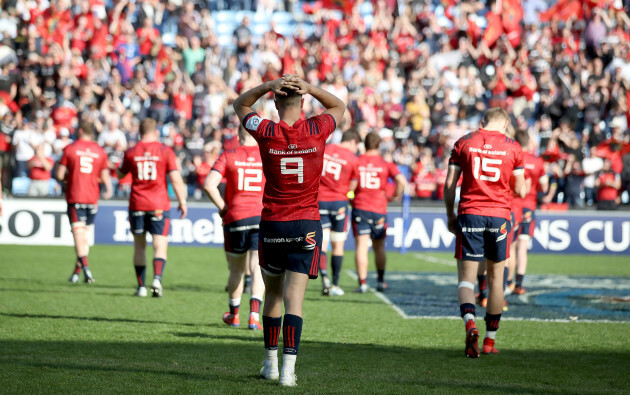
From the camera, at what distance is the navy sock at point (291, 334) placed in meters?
6.08

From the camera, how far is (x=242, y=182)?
9.04 m

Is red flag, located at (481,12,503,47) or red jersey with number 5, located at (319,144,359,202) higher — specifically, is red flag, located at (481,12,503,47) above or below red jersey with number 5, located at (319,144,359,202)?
above

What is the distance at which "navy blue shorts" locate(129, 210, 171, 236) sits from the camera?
11.4 metres

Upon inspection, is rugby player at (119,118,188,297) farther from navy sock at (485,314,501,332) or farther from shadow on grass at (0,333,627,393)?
navy sock at (485,314,501,332)

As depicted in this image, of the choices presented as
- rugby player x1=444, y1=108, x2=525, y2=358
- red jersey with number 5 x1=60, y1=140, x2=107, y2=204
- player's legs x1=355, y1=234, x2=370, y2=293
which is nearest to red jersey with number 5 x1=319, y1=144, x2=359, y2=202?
player's legs x1=355, y1=234, x2=370, y2=293

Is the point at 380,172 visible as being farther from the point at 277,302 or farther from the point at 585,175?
the point at 585,175

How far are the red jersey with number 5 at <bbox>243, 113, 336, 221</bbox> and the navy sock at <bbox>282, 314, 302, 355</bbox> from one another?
0.72m

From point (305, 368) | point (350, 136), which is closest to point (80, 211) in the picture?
point (350, 136)

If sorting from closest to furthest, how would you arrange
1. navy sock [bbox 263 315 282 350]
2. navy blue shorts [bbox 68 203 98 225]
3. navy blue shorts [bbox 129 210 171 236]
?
navy sock [bbox 263 315 282 350]
navy blue shorts [bbox 129 210 171 236]
navy blue shorts [bbox 68 203 98 225]

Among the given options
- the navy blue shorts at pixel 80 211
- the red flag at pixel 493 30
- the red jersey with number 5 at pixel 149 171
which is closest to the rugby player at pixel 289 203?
the red jersey with number 5 at pixel 149 171

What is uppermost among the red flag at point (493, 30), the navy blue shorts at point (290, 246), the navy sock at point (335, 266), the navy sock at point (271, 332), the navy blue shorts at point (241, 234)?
the red flag at point (493, 30)

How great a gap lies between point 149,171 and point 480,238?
5.09 metres

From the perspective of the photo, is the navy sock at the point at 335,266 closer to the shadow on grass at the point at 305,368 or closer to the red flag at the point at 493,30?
the shadow on grass at the point at 305,368

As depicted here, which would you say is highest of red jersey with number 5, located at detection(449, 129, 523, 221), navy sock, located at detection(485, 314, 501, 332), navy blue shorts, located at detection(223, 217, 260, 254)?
red jersey with number 5, located at detection(449, 129, 523, 221)
